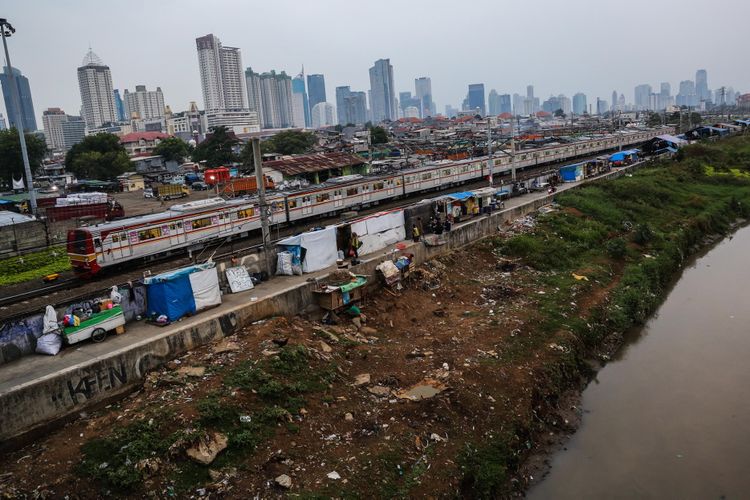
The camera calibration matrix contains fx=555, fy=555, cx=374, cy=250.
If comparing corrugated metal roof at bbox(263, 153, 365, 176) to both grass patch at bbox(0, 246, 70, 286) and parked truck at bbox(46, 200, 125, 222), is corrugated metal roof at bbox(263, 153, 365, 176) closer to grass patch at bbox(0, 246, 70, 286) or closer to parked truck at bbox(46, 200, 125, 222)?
parked truck at bbox(46, 200, 125, 222)

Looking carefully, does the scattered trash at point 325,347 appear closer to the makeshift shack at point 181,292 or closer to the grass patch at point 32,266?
the makeshift shack at point 181,292

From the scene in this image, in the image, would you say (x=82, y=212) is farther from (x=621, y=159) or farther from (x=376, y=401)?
(x=621, y=159)

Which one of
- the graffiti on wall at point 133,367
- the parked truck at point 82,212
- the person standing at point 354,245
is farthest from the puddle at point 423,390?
the parked truck at point 82,212

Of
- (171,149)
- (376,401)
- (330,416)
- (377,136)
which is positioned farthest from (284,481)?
(377,136)

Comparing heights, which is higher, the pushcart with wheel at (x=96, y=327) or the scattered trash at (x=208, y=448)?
the pushcart with wheel at (x=96, y=327)

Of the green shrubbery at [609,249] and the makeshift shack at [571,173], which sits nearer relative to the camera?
the green shrubbery at [609,249]

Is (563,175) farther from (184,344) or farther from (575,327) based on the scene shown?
(184,344)
